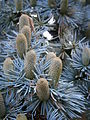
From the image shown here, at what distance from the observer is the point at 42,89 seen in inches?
16.5

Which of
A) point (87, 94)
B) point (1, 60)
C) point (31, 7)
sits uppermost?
point (31, 7)

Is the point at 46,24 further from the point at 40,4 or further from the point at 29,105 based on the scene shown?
the point at 29,105

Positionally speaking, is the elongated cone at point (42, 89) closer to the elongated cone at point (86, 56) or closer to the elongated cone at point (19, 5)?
the elongated cone at point (86, 56)

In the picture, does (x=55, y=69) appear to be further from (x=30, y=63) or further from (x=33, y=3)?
(x=33, y=3)

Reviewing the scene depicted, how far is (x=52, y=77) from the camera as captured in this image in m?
0.45

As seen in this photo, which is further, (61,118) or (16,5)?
(16,5)

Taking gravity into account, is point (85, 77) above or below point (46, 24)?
below

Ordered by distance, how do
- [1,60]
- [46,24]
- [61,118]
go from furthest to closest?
[46,24]
[1,60]
[61,118]

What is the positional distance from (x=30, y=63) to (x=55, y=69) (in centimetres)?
5

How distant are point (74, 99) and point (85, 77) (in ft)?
0.54

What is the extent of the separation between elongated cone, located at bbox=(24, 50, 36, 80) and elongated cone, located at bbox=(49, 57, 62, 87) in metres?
0.04

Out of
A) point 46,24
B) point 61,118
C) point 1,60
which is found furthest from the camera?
point 46,24

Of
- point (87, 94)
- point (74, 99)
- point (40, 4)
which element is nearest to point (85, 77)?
point (87, 94)

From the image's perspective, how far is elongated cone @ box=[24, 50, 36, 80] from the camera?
0.45 meters
